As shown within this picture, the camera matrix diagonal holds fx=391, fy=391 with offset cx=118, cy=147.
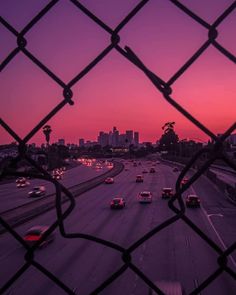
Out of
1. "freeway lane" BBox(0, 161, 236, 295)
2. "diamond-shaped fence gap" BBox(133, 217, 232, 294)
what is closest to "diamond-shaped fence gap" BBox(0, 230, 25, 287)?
"freeway lane" BBox(0, 161, 236, 295)

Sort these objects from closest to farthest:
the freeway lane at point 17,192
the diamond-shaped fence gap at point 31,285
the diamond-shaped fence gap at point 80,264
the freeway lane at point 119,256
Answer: the diamond-shaped fence gap at point 31,285, the freeway lane at point 119,256, the diamond-shaped fence gap at point 80,264, the freeway lane at point 17,192

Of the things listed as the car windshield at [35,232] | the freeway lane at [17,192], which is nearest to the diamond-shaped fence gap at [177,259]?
the car windshield at [35,232]

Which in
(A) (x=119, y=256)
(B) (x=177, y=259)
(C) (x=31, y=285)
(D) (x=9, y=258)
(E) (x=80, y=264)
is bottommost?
(D) (x=9, y=258)

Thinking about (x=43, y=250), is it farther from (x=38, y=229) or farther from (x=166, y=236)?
(x=166, y=236)

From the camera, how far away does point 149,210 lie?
113ft

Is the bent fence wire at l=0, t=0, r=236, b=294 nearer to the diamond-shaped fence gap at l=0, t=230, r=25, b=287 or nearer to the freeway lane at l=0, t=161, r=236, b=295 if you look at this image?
the freeway lane at l=0, t=161, r=236, b=295

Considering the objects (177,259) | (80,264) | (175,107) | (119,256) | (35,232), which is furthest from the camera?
(35,232)

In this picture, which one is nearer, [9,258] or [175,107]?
[175,107]

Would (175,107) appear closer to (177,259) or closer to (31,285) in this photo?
(31,285)

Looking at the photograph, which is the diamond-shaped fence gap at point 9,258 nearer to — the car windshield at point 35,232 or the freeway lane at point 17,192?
the car windshield at point 35,232

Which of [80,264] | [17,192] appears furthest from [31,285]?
[17,192]

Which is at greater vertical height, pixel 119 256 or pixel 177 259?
pixel 177 259

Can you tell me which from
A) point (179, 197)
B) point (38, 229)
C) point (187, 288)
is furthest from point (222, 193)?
point (179, 197)

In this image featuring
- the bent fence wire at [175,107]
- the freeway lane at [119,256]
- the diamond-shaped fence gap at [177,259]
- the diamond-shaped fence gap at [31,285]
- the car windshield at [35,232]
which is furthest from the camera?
the car windshield at [35,232]
